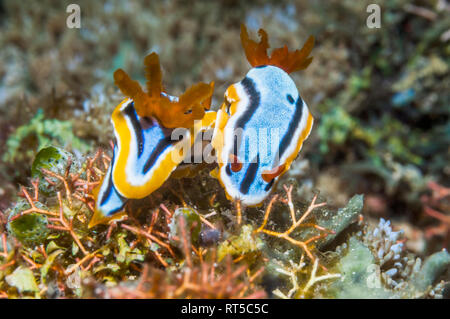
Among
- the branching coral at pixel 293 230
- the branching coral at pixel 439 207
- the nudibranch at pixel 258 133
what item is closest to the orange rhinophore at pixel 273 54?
the nudibranch at pixel 258 133

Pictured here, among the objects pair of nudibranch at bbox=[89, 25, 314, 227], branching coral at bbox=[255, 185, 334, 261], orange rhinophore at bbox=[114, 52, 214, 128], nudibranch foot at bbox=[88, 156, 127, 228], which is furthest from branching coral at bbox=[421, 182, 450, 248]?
nudibranch foot at bbox=[88, 156, 127, 228]

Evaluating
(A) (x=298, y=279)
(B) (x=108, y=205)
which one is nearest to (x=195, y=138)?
(B) (x=108, y=205)

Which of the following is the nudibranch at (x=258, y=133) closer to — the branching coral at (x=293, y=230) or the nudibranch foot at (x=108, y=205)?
the branching coral at (x=293, y=230)

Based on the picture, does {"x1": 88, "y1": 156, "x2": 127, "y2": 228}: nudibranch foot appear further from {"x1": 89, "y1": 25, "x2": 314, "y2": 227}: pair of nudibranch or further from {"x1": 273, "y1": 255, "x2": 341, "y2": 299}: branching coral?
{"x1": 273, "y1": 255, "x2": 341, "y2": 299}: branching coral

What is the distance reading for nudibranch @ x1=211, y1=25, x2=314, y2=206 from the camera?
5.25 feet

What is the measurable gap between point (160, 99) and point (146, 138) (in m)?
0.21

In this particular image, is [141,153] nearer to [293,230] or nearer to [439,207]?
[293,230]

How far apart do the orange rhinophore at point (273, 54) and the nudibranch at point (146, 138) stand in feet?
1.64

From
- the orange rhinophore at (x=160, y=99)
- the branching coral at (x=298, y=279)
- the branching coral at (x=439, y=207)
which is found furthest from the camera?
the branching coral at (x=439, y=207)

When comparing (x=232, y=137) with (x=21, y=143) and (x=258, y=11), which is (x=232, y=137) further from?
(x=258, y=11)

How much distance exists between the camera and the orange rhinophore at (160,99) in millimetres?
1599

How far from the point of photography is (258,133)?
164 centimetres

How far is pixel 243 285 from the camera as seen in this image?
131cm
